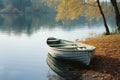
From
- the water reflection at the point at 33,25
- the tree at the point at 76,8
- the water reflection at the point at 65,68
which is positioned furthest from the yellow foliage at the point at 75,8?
the water reflection at the point at 33,25

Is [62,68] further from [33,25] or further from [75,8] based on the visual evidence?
[33,25]

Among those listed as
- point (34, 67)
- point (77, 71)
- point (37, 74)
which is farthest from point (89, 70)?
point (34, 67)

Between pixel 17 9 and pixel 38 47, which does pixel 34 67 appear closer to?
pixel 38 47

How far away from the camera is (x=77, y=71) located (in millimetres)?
20359

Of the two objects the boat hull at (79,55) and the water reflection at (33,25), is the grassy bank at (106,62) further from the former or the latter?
the water reflection at (33,25)

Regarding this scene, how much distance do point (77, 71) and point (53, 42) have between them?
31.0ft

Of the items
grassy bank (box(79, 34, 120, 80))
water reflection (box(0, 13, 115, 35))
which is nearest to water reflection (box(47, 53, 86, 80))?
grassy bank (box(79, 34, 120, 80))

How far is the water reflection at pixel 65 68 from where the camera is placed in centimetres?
1958

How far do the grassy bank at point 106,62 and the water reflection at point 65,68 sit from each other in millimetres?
637

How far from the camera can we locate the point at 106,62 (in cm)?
2084

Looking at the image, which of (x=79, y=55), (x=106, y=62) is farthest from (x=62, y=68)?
(x=106, y=62)

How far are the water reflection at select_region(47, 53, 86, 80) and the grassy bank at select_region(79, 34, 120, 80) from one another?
637 mm

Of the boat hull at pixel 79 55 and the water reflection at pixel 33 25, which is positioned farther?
the water reflection at pixel 33 25

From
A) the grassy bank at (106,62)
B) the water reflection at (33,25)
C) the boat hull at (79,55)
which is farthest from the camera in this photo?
the water reflection at (33,25)
